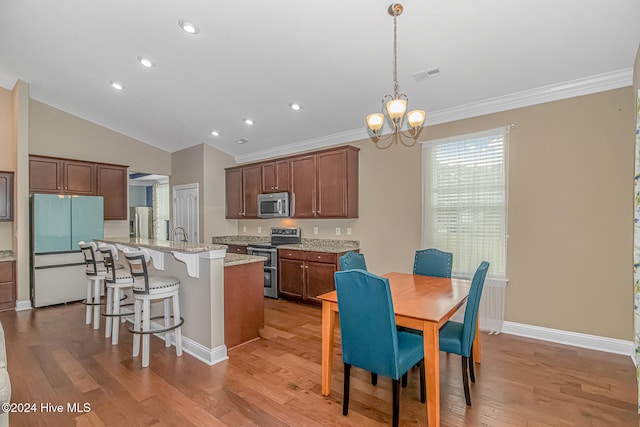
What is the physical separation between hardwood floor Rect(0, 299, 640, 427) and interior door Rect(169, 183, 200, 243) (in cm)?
329

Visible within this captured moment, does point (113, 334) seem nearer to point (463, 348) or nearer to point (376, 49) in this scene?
point (463, 348)

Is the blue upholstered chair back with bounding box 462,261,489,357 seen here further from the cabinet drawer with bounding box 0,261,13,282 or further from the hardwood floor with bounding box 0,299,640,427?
the cabinet drawer with bounding box 0,261,13,282

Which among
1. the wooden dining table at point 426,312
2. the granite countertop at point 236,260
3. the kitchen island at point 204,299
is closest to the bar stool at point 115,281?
the kitchen island at point 204,299

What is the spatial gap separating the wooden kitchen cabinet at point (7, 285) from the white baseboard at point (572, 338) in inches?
266

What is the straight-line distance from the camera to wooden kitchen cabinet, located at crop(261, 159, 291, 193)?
18.3 feet

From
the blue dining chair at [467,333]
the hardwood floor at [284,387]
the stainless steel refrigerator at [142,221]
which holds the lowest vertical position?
the hardwood floor at [284,387]

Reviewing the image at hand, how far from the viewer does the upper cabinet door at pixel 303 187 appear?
519cm

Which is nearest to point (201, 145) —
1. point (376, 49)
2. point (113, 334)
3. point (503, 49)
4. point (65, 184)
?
point (65, 184)

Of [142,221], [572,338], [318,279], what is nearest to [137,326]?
[318,279]

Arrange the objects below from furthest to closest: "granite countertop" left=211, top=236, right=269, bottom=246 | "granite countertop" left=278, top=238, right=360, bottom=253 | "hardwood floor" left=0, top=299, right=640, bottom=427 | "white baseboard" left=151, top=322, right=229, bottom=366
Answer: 1. "granite countertop" left=211, top=236, right=269, bottom=246
2. "granite countertop" left=278, top=238, right=360, bottom=253
3. "white baseboard" left=151, top=322, right=229, bottom=366
4. "hardwood floor" left=0, top=299, right=640, bottom=427

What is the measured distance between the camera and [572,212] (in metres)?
3.32

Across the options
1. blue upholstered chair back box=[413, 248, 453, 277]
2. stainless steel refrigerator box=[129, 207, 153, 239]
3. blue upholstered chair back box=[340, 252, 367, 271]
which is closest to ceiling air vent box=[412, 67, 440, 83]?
blue upholstered chair back box=[413, 248, 453, 277]

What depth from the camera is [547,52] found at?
290 centimetres

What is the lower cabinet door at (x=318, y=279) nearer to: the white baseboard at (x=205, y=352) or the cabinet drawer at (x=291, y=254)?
the cabinet drawer at (x=291, y=254)
